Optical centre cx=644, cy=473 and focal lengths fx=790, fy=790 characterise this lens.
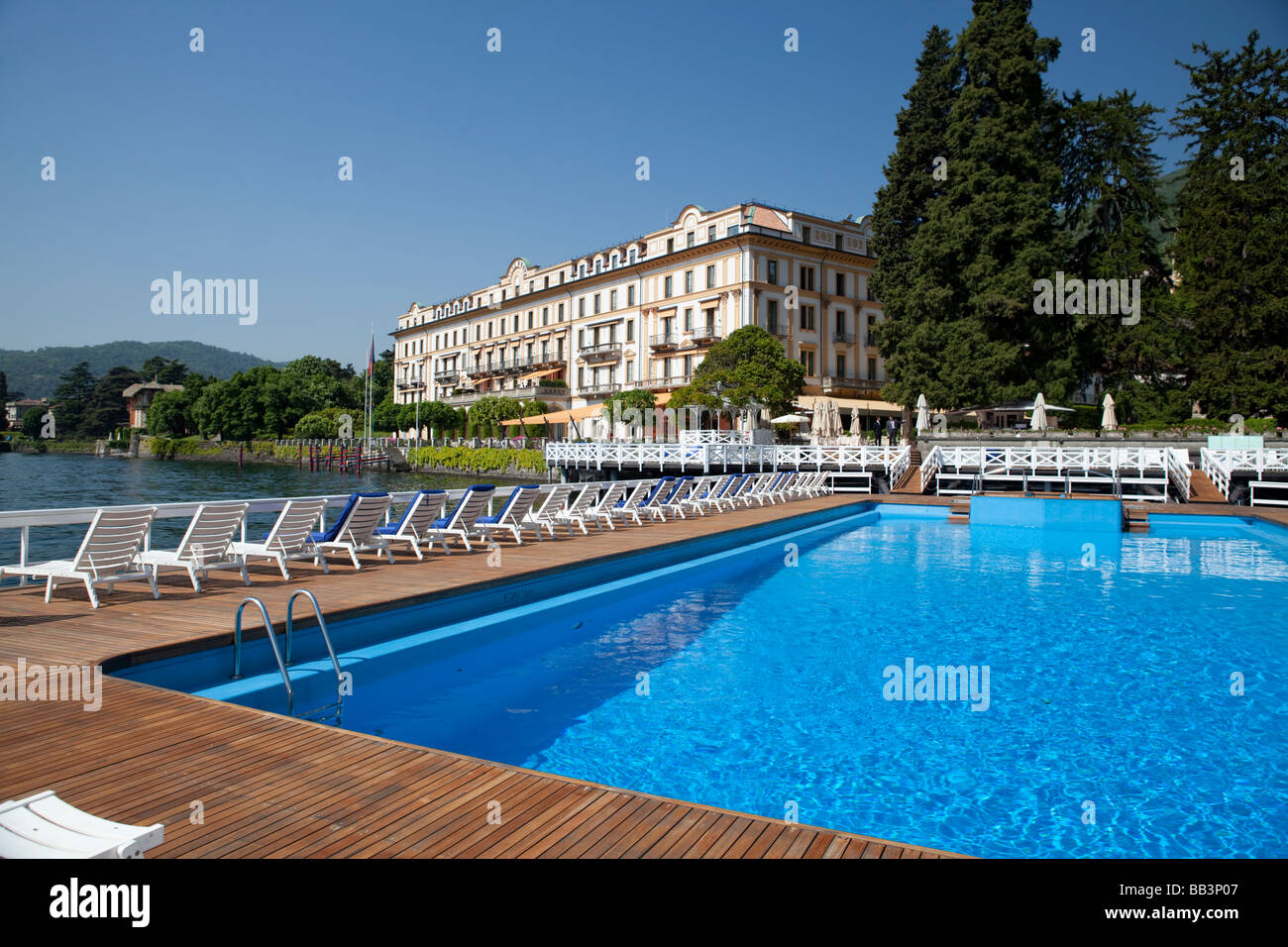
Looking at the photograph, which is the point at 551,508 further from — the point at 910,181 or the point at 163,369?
the point at 163,369

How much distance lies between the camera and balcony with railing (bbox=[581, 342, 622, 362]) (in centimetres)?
5238

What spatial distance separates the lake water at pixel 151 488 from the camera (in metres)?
25.3

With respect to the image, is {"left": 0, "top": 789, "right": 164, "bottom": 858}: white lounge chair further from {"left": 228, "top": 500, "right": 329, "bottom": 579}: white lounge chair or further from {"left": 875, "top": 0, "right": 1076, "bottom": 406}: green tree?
{"left": 875, "top": 0, "right": 1076, "bottom": 406}: green tree

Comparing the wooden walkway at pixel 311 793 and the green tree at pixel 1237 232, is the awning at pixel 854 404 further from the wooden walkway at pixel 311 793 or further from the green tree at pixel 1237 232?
the wooden walkway at pixel 311 793

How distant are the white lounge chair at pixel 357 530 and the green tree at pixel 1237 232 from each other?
3142 centimetres

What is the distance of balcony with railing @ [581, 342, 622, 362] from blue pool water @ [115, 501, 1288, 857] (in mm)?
42497

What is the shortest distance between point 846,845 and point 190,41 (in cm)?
1333

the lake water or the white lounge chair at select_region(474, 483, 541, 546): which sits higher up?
the white lounge chair at select_region(474, 483, 541, 546)

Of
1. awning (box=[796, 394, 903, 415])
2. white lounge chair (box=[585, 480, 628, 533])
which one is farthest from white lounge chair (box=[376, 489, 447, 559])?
awning (box=[796, 394, 903, 415])

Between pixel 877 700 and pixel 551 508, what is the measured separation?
8370mm

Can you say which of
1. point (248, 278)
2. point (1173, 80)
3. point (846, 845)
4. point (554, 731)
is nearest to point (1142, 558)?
point (554, 731)

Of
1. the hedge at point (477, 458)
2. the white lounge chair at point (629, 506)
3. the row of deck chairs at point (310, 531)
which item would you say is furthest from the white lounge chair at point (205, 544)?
the hedge at point (477, 458)
